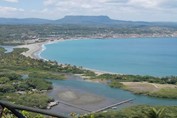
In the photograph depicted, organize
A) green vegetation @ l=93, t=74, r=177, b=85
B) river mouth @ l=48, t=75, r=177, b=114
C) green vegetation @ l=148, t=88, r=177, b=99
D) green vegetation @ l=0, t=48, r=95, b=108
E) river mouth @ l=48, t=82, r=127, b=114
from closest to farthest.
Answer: river mouth @ l=48, t=82, r=127, b=114 < river mouth @ l=48, t=75, r=177, b=114 < green vegetation @ l=0, t=48, r=95, b=108 < green vegetation @ l=148, t=88, r=177, b=99 < green vegetation @ l=93, t=74, r=177, b=85

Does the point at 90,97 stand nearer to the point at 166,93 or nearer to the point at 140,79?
the point at 166,93

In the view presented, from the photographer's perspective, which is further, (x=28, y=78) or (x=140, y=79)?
(x=140, y=79)

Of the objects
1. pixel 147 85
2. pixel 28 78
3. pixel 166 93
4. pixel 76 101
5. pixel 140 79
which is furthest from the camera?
pixel 140 79

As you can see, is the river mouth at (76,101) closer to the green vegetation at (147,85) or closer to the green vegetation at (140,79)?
the green vegetation at (147,85)

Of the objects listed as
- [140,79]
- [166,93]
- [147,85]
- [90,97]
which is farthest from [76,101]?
[140,79]

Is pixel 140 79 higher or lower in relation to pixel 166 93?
lower

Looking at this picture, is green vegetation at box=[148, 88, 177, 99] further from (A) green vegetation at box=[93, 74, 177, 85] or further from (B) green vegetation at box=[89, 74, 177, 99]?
(A) green vegetation at box=[93, 74, 177, 85]

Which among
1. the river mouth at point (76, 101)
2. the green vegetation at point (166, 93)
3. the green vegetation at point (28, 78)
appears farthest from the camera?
the green vegetation at point (166, 93)

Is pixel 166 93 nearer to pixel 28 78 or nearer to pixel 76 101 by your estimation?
pixel 76 101

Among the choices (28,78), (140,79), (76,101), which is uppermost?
(28,78)

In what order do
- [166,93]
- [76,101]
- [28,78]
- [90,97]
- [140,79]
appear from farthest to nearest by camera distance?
[140,79] < [28,78] < [166,93] < [90,97] < [76,101]

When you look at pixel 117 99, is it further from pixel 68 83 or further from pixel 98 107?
pixel 68 83

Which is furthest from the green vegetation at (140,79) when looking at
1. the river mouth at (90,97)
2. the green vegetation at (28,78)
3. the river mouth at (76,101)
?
the river mouth at (76,101)

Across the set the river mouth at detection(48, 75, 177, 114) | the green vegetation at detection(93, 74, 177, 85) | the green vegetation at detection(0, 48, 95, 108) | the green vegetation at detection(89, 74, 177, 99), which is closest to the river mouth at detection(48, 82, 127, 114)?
the river mouth at detection(48, 75, 177, 114)
